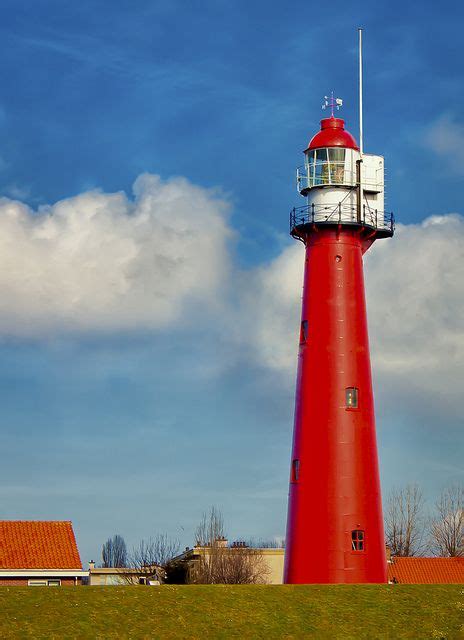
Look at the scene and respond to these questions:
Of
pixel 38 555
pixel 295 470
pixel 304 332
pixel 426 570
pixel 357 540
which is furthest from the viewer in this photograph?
pixel 426 570

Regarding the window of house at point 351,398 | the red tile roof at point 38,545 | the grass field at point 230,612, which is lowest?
the grass field at point 230,612

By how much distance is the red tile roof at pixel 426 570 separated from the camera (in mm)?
79188

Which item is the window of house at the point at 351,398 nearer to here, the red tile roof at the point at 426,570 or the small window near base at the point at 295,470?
the small window near base at the point at 295,470

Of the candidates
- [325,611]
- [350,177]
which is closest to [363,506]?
[325,611]

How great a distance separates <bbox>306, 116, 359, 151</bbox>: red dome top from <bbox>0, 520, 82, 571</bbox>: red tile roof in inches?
1046

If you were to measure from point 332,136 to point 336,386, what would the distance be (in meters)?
12.5

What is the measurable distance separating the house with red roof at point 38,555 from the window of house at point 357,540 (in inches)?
742

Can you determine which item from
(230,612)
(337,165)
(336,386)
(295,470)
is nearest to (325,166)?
(337,165)

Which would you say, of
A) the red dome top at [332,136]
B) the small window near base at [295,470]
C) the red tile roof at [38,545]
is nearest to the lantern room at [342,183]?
the red dome top at [332,136]

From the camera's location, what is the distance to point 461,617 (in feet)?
161

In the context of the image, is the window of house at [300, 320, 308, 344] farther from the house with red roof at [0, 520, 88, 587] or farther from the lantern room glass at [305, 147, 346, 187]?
the house with red roof at [0, 520, 88, 587]

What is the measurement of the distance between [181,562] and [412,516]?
24.4 meters

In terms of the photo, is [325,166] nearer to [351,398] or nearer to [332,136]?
[332,136]

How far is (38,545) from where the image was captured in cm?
6788
